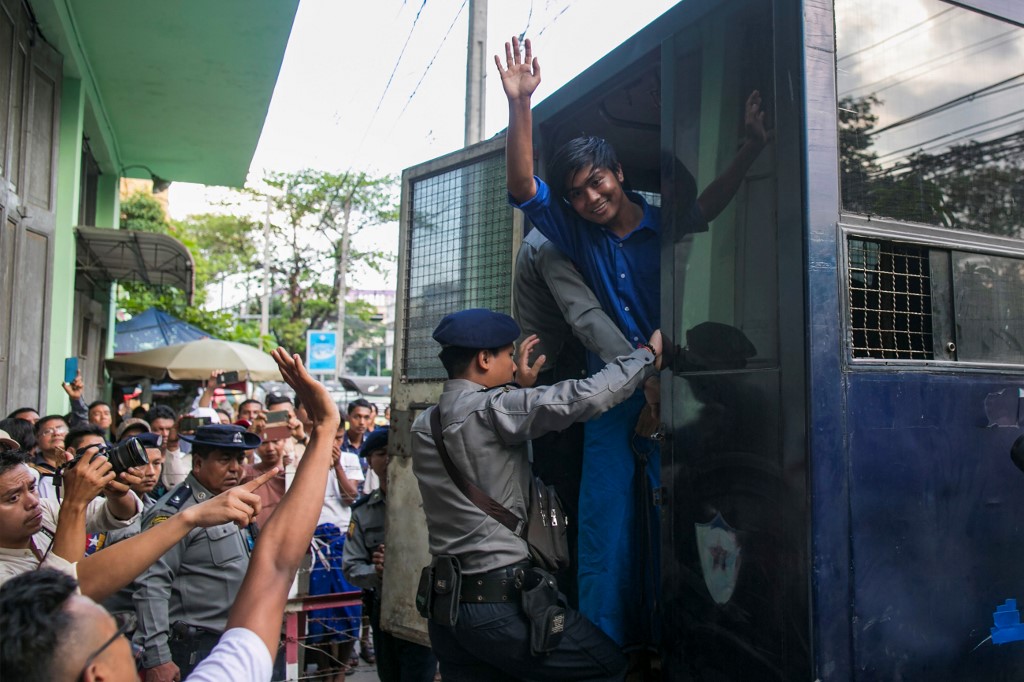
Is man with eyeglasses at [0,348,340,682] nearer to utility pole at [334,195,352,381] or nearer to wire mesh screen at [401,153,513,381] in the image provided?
wire mesh screen at [401,153,513,381]

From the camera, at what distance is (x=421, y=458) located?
3.26 metres

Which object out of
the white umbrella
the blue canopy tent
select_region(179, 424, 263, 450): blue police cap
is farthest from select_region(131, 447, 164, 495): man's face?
the blue canopy tent

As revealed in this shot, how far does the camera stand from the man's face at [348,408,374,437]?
8.30 metres

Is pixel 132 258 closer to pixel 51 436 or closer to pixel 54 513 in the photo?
pixel 51 436

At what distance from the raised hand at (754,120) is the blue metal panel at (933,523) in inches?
29.7

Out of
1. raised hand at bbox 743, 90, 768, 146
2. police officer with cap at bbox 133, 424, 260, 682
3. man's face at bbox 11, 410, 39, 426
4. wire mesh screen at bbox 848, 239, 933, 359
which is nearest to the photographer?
wire mesh screen at bbox 848, 239, 933, 359

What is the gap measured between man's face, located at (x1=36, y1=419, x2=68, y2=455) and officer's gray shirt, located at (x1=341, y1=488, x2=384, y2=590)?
2.24 m

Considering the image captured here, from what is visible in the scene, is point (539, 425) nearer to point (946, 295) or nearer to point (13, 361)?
point (946, 295)

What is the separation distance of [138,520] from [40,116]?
5676 millimetres

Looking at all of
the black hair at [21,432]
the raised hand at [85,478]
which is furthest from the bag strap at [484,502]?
the black hair at [21,432]

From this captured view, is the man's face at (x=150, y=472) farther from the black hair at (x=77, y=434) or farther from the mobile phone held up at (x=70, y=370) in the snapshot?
the mobile phone held up at (x=70, y=370)

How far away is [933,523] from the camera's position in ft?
7.97

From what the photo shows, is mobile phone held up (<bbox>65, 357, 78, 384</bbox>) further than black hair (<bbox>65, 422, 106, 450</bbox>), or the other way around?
mobile phone held up (<bbox>65, 357, 78, 384</bbox>)

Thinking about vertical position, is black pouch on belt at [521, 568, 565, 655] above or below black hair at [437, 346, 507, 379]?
below
